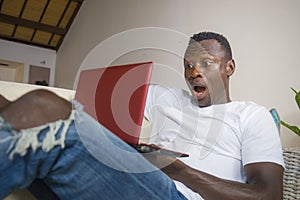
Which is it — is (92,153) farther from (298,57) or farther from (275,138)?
(298,57)

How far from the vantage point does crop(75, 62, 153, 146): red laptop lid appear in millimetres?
776

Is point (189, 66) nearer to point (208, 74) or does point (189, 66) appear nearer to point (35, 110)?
point (208, 74)

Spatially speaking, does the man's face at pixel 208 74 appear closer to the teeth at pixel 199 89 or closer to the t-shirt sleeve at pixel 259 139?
the teeth at pixel 199 89

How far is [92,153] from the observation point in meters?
0.56

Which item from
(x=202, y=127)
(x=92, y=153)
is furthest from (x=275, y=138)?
(x=92, y=153)

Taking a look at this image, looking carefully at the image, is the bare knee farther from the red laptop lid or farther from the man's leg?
the red laptop lid

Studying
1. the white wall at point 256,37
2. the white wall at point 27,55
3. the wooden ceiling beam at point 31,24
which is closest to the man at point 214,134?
the white wall at point 256,37

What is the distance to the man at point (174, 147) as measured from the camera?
0.51m

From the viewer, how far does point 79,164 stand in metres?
0.56

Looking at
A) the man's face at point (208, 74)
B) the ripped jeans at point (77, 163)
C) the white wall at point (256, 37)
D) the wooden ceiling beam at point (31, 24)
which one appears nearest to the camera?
the ripped jeans at point (77, 163)

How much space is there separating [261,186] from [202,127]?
0.33 m

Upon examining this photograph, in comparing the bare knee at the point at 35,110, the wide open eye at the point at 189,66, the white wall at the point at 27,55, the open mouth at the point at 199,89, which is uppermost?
the wide open eye at the point at 189,66

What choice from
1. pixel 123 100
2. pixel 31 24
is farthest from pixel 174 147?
pixel 31 24

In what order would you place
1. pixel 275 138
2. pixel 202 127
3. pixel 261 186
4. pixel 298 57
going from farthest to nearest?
pixel 298 57 → pixel 202 127 → pixel 275 138 → pixel 261 186
